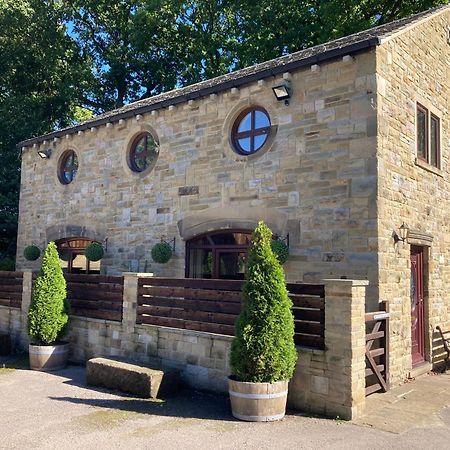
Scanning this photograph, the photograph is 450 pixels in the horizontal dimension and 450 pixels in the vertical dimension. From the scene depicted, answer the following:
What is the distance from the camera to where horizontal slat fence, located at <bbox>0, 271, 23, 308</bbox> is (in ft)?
37.0

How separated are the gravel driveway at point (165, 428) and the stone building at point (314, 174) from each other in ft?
8.78

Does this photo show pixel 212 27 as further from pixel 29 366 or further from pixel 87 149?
pixel 29 366

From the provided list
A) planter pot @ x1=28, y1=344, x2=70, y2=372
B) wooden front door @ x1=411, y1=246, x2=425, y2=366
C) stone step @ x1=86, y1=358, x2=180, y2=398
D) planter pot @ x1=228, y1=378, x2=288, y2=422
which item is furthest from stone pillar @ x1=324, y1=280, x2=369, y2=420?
planter pot @ x1=28, y1=344, x2=70, y2=372

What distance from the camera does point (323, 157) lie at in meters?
8.79

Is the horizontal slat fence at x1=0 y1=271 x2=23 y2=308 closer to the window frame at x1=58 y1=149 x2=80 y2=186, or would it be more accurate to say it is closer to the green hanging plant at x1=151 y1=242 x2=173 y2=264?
the green hanging plant at x1=151 y1=242 x2=173 y2=264

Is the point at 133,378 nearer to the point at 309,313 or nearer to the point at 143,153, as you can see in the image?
the point at 309,313

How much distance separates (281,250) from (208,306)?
1955 millimetres

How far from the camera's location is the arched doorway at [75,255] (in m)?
13.7

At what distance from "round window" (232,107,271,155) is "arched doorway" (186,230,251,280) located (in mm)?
1808

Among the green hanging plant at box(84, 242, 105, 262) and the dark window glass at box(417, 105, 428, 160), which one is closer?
the dark window glass at box(417, 105, 428, 160)

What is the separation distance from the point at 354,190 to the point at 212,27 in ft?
66.6

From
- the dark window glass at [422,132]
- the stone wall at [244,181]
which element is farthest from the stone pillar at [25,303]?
the dark window glass at [422,132]

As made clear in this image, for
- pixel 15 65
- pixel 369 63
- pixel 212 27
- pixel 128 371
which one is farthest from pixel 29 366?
pixel 212 27

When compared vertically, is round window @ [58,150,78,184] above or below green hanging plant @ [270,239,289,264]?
above
